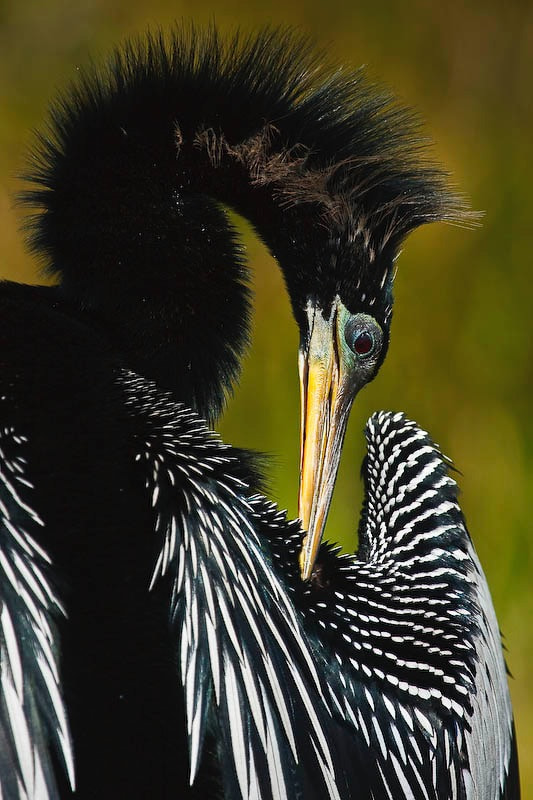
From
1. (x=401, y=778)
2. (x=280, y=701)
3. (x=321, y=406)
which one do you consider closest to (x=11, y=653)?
(x=280, y=701)

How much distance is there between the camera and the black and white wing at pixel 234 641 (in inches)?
56.2

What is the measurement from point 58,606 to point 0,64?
354 cm

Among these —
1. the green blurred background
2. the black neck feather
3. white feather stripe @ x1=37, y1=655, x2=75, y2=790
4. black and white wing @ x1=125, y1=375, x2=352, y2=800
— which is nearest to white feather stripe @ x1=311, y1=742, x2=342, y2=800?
black and white wing @ x1=125, y1=375, x2=352, y2=800

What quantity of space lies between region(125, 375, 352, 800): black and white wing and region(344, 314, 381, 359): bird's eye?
1.72 ft

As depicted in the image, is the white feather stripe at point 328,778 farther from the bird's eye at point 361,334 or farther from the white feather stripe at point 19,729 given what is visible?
the bird's eye at point 361,334

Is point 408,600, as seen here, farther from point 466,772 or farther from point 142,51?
point 142,51

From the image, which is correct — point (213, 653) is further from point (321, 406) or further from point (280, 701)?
point (321, 406)

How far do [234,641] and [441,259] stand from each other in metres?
2.95

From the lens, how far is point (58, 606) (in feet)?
4.44

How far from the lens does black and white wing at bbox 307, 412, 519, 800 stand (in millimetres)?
1636

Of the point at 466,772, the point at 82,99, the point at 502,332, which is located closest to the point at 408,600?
the point at 466,772

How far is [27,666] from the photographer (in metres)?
1.31

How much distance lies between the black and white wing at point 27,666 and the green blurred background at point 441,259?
2.63m

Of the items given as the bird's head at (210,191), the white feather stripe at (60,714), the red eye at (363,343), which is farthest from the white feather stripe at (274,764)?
the red eye at (363,343)
